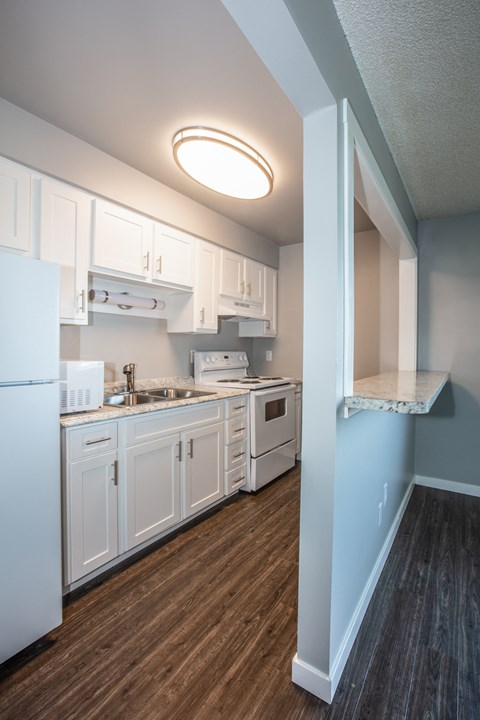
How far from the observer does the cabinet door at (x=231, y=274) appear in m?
3.12

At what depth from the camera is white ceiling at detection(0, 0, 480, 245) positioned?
48.7 inches

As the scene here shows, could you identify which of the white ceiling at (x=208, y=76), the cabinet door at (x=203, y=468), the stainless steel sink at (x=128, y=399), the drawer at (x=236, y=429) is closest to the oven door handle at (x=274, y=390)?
the drawer at (x=236, y=429)

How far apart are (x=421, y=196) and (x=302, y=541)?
2558 millimetres

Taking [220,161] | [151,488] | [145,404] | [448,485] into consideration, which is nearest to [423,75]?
[220,161]

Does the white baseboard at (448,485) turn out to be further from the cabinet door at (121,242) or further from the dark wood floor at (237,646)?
the cabinet door at (121,242)

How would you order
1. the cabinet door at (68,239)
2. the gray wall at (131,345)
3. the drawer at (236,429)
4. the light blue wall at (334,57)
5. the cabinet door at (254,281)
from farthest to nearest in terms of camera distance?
the cabinet door at (254,281) < the drawer at (236,429) < the gray wall at (131,345) < the cabinet door at (68,239) < the light blue wall at (334,57)

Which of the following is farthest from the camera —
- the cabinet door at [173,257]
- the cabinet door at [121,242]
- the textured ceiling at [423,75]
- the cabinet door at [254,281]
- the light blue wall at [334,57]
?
the cabinet door at [254,281]

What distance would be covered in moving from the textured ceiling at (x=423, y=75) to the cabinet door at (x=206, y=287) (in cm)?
151

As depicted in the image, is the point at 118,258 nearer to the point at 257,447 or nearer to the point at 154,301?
the point at 154,301

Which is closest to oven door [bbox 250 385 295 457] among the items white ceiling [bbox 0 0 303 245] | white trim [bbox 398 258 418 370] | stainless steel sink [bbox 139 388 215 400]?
stainless steel sink [bbox 139 388 215 400]

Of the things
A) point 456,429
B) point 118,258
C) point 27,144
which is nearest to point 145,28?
point 27,144

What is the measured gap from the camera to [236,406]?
2807 millimetres

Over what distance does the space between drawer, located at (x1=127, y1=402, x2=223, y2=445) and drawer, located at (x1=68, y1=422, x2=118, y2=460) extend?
0.11 metres

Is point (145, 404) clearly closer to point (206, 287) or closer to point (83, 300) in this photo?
point (83, 300)
